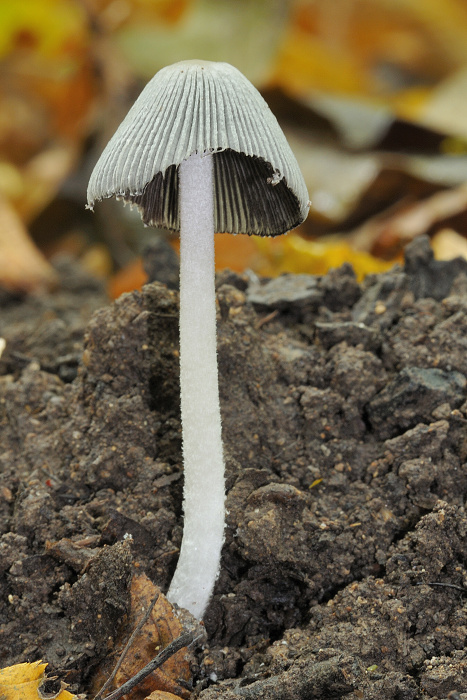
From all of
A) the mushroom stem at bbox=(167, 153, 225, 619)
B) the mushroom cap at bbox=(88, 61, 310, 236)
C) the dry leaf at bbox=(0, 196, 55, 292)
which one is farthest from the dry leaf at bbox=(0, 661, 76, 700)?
the dry leaf at bbox=(0, 196, 55, 292)

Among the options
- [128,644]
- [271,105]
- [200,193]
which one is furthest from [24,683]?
[271,105]

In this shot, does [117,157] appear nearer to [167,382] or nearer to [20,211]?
[167,382]

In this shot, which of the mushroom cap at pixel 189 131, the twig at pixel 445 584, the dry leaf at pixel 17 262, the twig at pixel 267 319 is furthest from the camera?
the dry leaf at pixel 17 262

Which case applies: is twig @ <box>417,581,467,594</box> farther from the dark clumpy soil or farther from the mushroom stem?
the mushroom stem

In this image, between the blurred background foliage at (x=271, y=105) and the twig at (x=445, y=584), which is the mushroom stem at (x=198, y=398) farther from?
the blurred background foliage at (x=271, y=105)

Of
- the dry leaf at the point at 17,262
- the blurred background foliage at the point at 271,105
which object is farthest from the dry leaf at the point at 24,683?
the dry leaf at the point at 17,262

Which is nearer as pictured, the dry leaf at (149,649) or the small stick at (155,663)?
the small stick at (155,663)

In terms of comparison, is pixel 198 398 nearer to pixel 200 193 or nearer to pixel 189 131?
pixel 200 193
